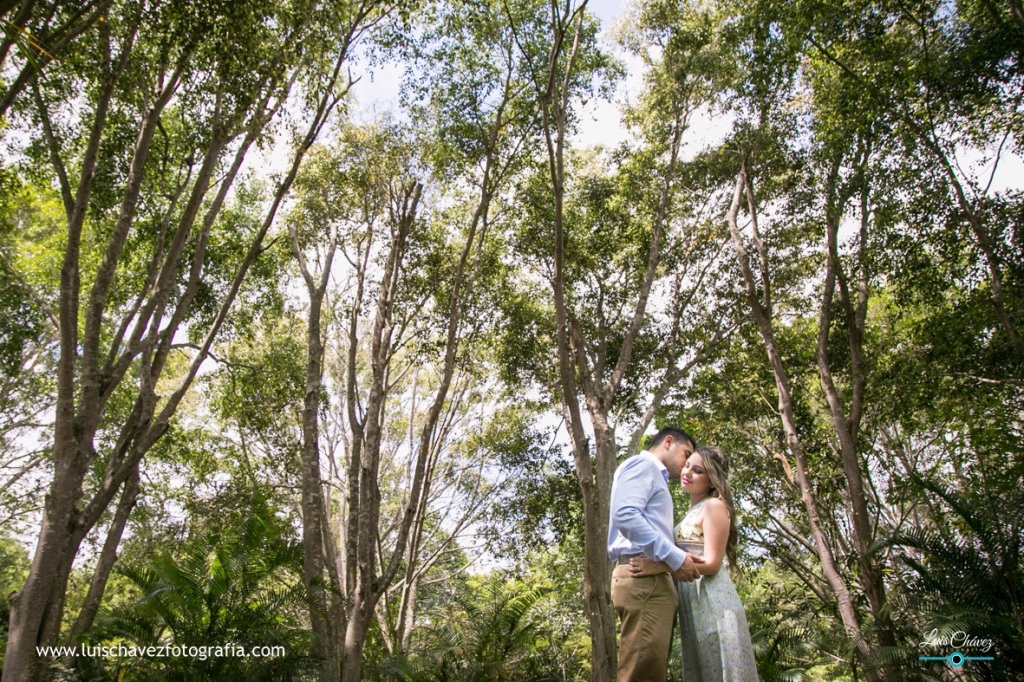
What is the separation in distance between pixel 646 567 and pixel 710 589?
29 centimetres

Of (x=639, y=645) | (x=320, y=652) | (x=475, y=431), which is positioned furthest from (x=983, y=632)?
(x=475, y=431)

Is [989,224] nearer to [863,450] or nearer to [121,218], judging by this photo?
[863,450]

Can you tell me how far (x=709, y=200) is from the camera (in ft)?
37.9

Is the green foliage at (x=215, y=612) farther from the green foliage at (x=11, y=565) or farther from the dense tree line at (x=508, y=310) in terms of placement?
the green foliage at (x=11, y=565)

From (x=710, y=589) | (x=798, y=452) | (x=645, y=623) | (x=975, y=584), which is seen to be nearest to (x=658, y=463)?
(x=710, y=589)

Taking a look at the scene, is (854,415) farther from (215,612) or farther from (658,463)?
(215,612)

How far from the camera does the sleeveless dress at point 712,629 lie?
2.56 meters

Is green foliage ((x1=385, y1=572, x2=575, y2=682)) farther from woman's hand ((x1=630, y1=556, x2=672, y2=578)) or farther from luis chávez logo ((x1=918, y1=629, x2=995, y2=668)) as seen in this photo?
woman's hand ((x1=630, y1=556, x2=672, y2=578))

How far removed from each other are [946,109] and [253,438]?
40.9 ft

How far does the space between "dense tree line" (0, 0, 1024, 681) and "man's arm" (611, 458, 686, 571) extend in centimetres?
336

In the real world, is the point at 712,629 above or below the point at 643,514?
below

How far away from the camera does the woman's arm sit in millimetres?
2666

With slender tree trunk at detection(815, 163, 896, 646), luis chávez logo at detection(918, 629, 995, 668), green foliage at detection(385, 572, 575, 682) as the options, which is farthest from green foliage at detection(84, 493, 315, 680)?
slender tree trunk at detection(815, 163, 896, 646)

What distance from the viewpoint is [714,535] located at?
8.91 ft
